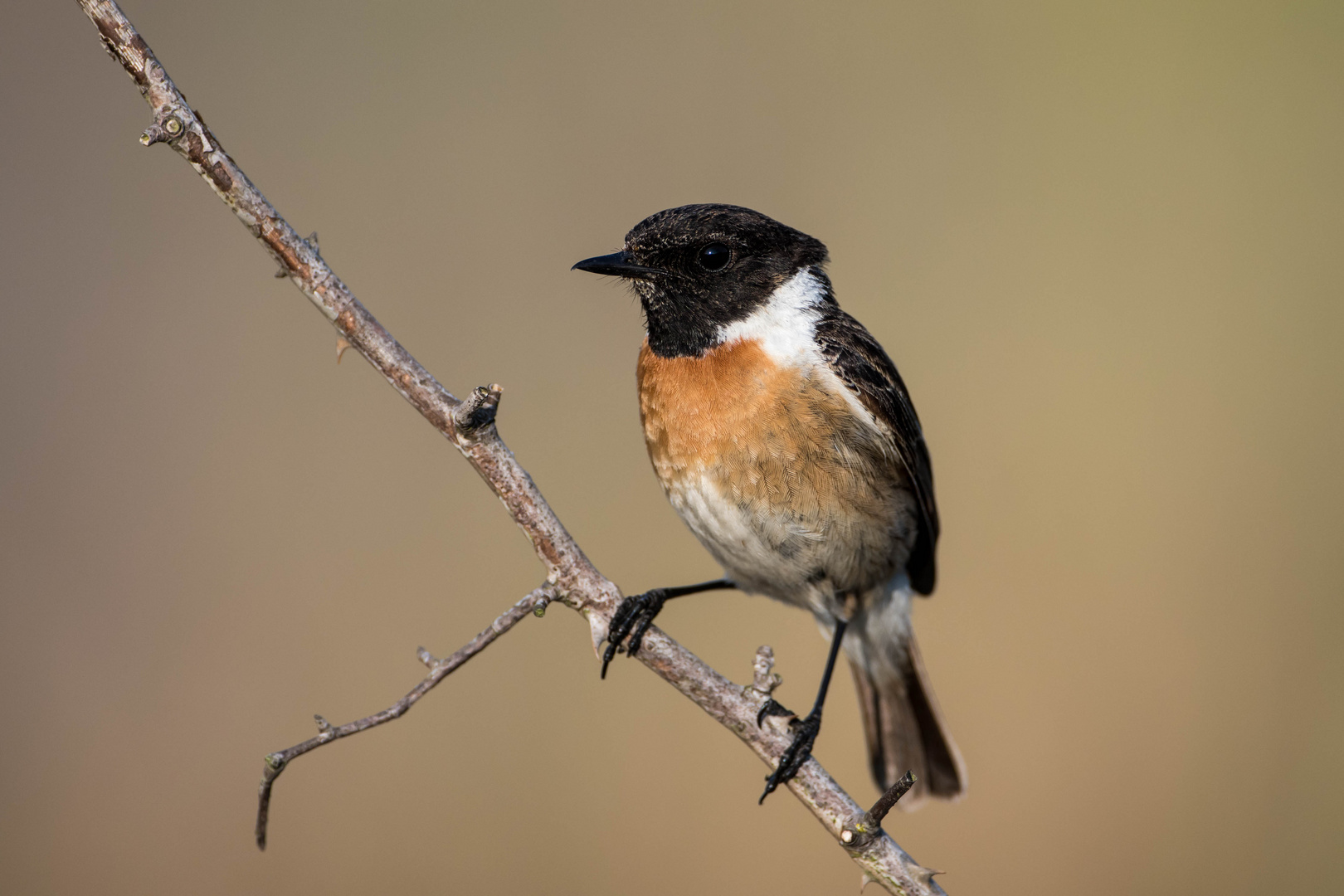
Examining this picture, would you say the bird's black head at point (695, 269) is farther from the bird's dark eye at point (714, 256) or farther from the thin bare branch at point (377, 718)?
the thin bare branch at point (377, 718)

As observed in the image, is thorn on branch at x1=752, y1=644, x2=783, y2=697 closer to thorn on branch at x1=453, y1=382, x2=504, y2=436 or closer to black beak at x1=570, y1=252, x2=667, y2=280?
thorn on branch at x1=453, y1=382, x2=504, y2=436

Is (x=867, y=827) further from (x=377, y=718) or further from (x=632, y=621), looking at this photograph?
(x=377, y=718)

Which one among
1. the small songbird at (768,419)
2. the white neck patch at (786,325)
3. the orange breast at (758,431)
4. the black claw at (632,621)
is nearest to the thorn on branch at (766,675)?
the small songbird at (768,419)

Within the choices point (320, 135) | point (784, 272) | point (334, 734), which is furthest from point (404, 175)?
point (334, 734)

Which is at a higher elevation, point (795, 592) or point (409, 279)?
point (409, 279)

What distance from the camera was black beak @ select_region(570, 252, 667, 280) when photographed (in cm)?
294

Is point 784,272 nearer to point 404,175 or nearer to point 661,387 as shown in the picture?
point 661,387

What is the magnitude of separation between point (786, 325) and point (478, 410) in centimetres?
128

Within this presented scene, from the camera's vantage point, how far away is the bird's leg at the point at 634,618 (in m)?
2.60

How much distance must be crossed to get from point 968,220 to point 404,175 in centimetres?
356

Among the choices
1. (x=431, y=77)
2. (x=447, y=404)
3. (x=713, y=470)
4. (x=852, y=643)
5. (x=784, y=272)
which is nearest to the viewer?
(x=447, y=404)

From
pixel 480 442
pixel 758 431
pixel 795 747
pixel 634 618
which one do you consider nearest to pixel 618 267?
pixel 758 431

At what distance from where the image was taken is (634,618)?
2785mm

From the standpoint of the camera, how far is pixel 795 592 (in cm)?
326
